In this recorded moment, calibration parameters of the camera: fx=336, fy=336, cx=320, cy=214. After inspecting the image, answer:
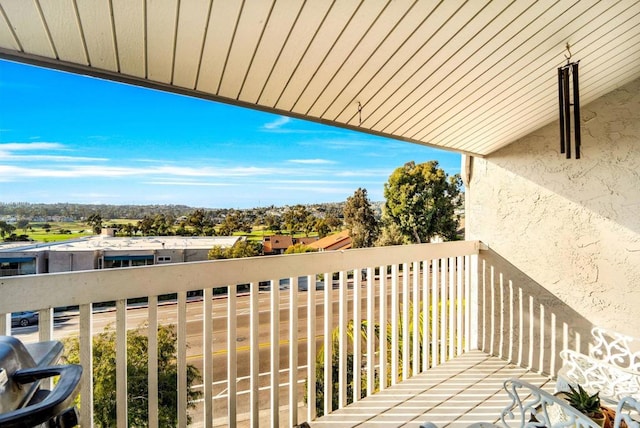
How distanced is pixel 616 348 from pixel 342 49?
2886mm

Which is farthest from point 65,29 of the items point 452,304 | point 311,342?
point 452,304

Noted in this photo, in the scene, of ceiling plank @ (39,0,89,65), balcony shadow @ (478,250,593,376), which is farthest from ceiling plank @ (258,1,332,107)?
balcony shadow @ (478,250,593,376)

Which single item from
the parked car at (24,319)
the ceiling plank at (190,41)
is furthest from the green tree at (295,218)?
the parked car at (24,319)

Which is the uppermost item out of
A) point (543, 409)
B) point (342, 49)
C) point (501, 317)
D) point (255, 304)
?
point (342, 49)

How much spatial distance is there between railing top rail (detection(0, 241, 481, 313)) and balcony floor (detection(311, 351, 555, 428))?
102 cm

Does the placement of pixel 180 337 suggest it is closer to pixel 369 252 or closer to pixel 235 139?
pixel 369 252

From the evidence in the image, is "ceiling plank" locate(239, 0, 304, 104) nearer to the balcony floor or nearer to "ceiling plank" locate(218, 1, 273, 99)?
"ceiling plank" locate(218, 1, 273, 99)

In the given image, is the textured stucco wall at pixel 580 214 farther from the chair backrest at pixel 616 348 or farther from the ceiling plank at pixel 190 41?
the ceiling plank at pixel 190 41

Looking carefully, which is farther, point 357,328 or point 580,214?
point 580,214

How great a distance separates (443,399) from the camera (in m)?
2.58

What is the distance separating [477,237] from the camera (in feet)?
11.4

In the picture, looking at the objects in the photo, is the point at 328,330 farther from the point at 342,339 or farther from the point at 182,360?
the point at 182,360

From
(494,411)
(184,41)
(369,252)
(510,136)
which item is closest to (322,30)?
(184,41)

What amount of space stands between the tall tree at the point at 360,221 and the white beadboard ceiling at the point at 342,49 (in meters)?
1.60
